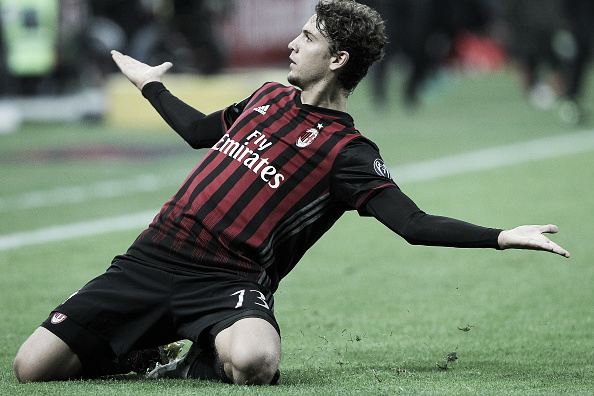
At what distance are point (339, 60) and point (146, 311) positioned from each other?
1300 mm

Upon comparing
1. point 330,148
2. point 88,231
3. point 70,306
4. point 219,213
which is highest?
point 330,148

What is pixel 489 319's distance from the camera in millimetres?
5684

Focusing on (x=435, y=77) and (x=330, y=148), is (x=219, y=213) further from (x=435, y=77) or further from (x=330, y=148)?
(x=435, y=77)

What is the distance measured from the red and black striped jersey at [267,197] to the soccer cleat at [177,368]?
0.35 metres

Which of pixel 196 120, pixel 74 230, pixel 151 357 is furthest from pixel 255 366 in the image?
pixel 74 230

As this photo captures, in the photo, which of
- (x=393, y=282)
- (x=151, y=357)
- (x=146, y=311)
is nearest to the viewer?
(x=146, y=311)

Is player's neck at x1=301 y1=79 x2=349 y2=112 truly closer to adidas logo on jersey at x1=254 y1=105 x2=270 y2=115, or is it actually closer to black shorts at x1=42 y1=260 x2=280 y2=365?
adidas logo on jersey at x1=254 y1=105 x2=270 y2=115

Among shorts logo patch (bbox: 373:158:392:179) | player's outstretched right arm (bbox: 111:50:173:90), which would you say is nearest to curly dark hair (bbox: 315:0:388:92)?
shorts logo patch (bbox: 373:158:392:179)

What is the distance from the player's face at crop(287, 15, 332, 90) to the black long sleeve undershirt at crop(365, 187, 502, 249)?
626mm

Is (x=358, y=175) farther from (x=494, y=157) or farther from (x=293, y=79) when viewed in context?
(x=494, y=157)

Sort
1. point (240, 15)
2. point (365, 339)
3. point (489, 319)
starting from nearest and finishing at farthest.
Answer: point (365, 339)
point (489, 319)
point (240, 15)

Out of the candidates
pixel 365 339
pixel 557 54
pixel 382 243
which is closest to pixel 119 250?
pixel 382 243

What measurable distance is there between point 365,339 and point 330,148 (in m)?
1.22

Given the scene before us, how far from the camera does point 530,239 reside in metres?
3.88
